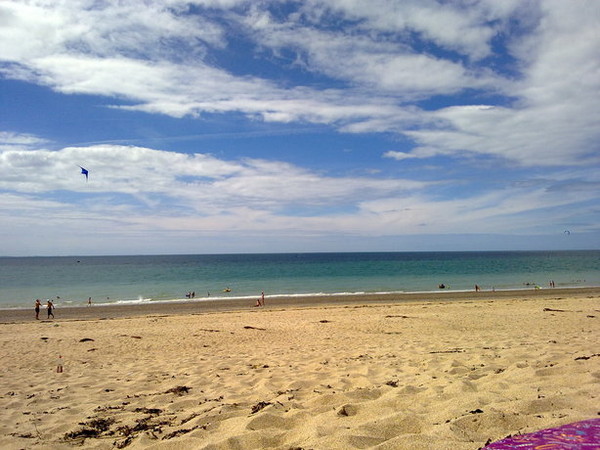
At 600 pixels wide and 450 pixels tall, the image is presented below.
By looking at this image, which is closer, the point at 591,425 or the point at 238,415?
the point at 591,425

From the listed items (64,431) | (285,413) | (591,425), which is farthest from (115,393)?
(591,425)

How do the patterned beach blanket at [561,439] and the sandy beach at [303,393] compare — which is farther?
the sandy beach at [303,393]

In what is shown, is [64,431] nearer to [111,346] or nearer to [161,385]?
[161,385]

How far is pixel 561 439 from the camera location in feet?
11.1

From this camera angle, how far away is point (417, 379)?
20.4 feet

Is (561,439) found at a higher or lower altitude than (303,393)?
higher

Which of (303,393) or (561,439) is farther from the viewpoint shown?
(303,393)

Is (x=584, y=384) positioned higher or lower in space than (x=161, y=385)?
higher

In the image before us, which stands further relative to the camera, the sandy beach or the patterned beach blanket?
the sandy beach

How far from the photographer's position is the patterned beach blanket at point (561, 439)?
10.6ft

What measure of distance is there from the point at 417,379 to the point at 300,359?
133 inches

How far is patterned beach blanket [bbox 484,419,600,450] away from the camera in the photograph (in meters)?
3.24

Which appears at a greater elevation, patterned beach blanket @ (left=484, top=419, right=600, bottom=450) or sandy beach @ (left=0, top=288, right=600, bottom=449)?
patterned beach blanket @ (left=484, top=419, right=600, bottom=450)

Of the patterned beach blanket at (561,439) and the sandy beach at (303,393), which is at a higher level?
the patterned beach blanket at (561,439)
